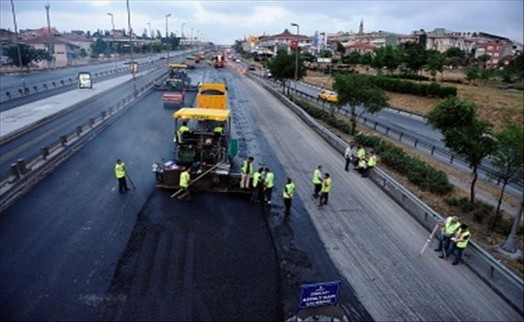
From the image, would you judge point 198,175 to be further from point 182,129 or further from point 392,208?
point 392,208

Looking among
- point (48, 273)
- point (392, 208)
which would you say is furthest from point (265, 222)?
point (48, 273)

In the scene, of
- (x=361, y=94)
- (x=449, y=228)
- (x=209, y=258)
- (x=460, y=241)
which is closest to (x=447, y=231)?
(x=449, y=228)

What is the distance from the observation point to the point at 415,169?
19.1m

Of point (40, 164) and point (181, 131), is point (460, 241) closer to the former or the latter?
point (181, 131)

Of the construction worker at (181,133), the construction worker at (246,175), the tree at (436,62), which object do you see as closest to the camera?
the construction worker at (246,175)

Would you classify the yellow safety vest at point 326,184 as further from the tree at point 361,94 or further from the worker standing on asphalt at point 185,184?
the tree at point 361,94

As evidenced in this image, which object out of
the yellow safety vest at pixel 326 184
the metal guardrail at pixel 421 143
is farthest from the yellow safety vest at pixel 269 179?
the metal guardrail at pixel 421 143

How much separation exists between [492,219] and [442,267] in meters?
4.68

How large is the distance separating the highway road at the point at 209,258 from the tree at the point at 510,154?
3385mm

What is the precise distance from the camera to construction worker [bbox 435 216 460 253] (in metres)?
11.3

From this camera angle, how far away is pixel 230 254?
11062 millimetres

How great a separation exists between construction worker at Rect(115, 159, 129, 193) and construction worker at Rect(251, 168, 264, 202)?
4.92m

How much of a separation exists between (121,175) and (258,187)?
204 inches

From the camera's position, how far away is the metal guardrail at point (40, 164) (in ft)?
48.4
